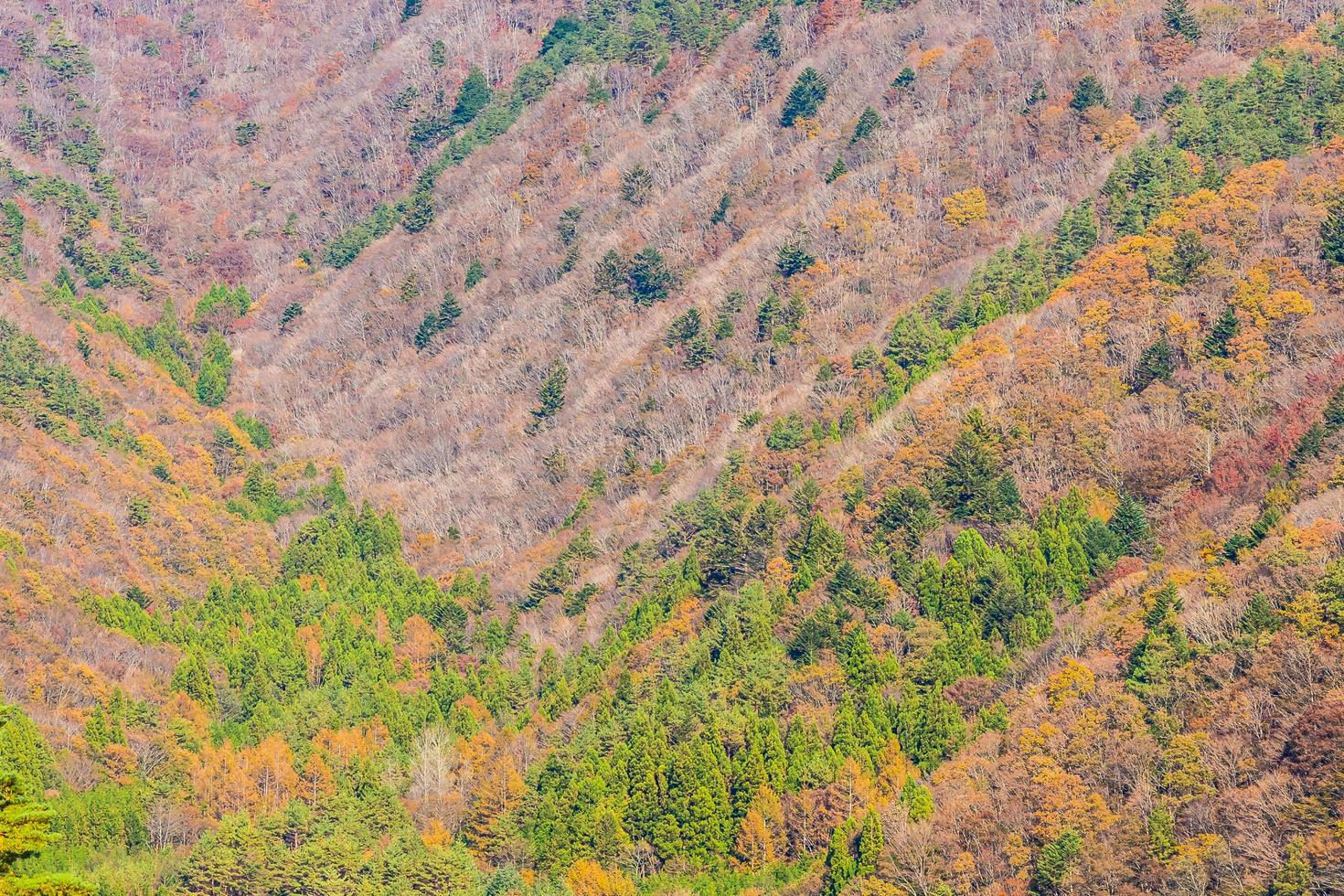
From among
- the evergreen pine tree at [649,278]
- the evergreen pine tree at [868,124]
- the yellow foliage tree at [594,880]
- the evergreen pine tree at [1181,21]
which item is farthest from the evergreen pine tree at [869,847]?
the evergreen pine tree at [1181,21]

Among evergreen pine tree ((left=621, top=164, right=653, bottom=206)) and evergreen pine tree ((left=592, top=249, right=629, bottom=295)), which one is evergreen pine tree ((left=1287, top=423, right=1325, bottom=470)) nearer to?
evergreen pine tree ((left=592, top=249, right=629, bottom=295))

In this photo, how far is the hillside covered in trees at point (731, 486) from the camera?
283 feet

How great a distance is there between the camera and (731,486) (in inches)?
4909

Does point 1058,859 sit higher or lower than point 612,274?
lower

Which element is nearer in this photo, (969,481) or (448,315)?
(969,481)

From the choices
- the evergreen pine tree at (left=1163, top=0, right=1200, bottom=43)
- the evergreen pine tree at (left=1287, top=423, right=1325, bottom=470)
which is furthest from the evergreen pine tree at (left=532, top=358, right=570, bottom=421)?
the evergreen pine tree at (left=1287, top=423, right=1325, bottom=470)

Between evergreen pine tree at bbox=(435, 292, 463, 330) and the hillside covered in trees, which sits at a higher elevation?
evergreen pine tree at bbox=(435, 292, 463, 330)

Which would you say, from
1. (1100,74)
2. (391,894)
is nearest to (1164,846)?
(391,894)

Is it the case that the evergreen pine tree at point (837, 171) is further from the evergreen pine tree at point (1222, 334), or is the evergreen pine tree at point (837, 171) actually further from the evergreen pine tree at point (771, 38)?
the evergreen pine tree at point (1222, 334)

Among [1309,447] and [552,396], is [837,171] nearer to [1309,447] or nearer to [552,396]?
[552,396]

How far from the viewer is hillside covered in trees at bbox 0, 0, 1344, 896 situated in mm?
86375

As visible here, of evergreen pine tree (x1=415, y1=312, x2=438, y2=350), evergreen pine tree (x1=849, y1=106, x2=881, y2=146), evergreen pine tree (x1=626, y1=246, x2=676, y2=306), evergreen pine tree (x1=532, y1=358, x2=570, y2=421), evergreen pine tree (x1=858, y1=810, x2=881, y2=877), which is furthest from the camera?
evergreen pine tree (x1=415, y1=312, x2=438, y2=350)

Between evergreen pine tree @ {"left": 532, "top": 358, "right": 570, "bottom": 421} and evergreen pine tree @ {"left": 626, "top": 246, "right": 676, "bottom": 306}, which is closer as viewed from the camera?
evergreen pine tree @ {"left": 532, "top": 358, "right": 570, "bottom": 421}

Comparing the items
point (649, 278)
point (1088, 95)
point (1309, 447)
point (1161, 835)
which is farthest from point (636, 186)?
point (1161, 835)
